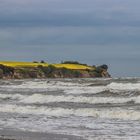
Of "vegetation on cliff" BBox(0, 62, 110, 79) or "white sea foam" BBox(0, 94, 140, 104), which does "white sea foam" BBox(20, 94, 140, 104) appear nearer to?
"white sea foam" BBox(0, 94, 140, 104)

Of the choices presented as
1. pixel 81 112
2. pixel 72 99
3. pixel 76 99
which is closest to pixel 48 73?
pixel 72 99

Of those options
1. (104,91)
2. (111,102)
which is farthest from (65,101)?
(104,91)

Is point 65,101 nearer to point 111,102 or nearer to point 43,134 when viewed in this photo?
point 111,102

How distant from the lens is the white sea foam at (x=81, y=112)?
2222 centimetres

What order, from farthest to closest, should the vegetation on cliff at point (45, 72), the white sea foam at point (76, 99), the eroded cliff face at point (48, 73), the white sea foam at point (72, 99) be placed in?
the eroded cliff face at point (48, 73)
the vegetation on cliff at point (45, 72)
the white sea foam at point (76, 99)
the white sea foam at point (72, 99)

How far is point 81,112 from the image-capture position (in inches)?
974

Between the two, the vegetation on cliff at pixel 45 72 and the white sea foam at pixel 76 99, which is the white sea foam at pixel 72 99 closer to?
the white sea foam at pixel 76 99

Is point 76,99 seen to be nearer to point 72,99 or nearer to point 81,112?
point 72,99

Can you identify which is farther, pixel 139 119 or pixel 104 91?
pixel 104 91

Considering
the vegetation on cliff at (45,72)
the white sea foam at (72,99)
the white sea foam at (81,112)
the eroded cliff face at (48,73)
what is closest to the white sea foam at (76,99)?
the white sea foam at (72,99)

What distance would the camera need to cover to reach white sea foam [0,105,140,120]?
2222 centimetres

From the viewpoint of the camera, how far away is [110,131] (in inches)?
688

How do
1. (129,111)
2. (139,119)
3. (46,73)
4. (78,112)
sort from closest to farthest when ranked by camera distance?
(139,119)
(129,111)
(78,112)
(46,73)

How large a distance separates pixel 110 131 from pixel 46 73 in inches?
3299
